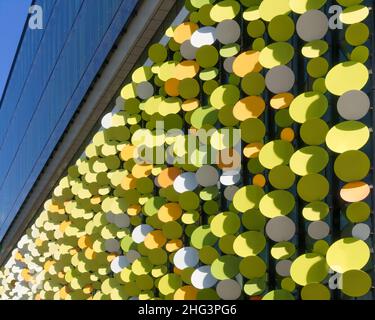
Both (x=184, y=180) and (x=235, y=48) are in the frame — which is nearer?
(x=235, y=48)

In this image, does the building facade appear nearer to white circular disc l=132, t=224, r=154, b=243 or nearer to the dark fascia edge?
white circular disc l=132, t=224, r=154, b=243

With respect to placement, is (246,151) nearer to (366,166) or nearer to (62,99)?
(366,166)

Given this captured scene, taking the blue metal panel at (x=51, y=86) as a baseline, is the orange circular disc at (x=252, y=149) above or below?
below

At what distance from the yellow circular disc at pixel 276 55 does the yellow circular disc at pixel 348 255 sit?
2.12m

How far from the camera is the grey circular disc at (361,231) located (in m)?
5.75

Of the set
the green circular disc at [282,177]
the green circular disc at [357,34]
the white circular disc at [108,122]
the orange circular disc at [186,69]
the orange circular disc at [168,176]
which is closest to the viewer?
the green circular disc at [357,34]

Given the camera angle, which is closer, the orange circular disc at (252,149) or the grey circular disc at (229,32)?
the orange circular disc at (252,149)

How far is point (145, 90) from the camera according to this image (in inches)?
387

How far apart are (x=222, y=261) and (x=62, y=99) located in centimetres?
1266

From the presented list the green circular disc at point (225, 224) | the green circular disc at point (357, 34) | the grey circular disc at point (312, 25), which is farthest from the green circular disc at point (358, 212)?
the grey circular disc at point (312, 25)

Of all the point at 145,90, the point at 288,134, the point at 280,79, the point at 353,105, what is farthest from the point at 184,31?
the point at 353,105

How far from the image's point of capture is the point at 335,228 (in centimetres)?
622

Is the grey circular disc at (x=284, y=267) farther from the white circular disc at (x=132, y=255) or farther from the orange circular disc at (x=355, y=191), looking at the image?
the white circular disc at (x=132, y=255)
